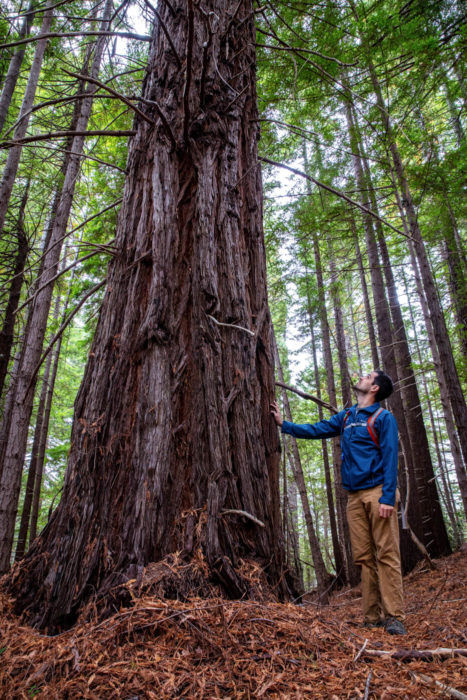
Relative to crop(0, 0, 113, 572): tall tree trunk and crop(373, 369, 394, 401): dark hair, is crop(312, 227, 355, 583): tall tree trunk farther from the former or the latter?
crop(373, 369, 394, 401): dark hair

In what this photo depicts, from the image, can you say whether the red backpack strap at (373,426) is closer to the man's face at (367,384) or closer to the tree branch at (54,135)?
the man's face at (367,384)

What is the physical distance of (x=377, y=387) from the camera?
12.3 feet

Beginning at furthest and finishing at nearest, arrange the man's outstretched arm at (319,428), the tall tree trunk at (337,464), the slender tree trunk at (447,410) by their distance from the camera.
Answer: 1. the tall tree trunk at (337,464)
2. the slender tree trunk at (447,410)
3. the man's outstretched arm at (319,428)

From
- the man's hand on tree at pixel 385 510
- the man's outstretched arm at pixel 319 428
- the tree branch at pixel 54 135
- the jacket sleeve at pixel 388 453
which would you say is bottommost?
the man's hand on tree at pixel 385 510

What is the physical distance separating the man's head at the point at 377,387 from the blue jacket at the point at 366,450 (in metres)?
0.11

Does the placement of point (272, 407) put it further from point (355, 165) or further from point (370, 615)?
point (355, 165)

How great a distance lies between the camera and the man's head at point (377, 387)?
3764mm

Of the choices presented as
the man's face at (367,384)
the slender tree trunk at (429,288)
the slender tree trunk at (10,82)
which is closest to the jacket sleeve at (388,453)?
the man's face at (367,384)

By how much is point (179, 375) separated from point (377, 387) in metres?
2.14

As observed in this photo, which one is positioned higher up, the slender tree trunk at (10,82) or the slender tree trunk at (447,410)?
the slender tree trunk at (10,82)

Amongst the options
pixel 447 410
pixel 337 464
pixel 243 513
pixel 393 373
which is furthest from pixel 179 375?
pixel 337 464

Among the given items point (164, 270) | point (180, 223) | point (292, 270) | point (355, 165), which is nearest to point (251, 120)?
point (180, 223)

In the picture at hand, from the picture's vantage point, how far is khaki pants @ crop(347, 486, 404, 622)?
3.17m

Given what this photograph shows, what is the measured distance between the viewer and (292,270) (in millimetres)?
11406
